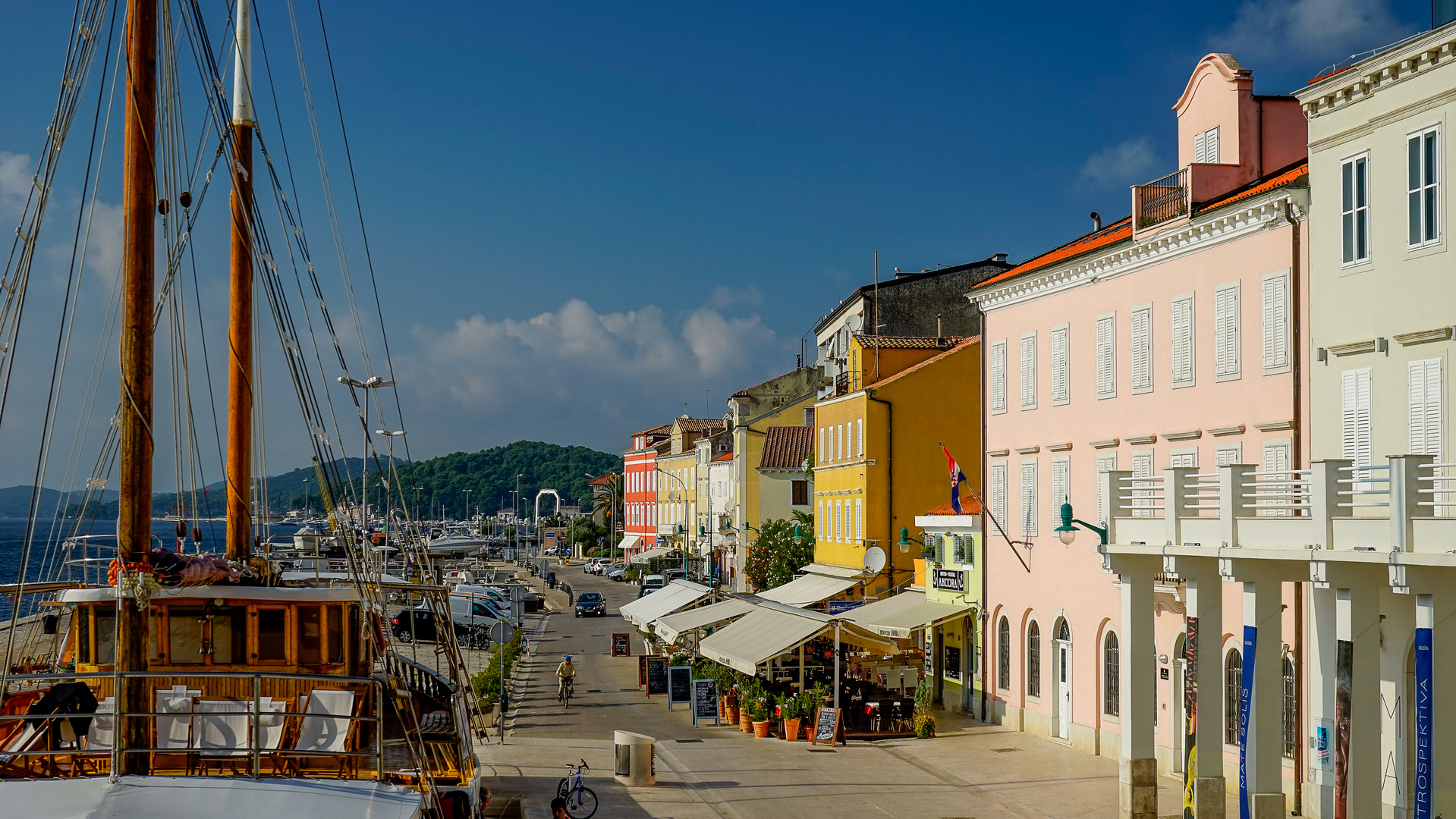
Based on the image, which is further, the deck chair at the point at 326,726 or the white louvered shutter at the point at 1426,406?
the white louvered shutter at the point at 1426,406

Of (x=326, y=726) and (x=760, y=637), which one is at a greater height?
(x=326, y=726)

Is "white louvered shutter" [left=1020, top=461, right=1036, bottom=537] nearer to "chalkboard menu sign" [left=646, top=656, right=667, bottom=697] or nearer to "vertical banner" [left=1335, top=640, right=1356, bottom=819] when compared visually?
"chalkboard menu sign" [left=646, top=656, right=667, bottom=697]

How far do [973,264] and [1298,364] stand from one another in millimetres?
31397

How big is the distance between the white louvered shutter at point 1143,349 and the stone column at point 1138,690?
5.93 metres

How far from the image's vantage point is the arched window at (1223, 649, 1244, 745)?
940 inches

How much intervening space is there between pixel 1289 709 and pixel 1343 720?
20.0 ft

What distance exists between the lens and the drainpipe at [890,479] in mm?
42750

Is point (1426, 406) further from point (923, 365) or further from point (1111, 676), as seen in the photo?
point (923, 365)

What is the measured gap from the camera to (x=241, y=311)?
2281cm

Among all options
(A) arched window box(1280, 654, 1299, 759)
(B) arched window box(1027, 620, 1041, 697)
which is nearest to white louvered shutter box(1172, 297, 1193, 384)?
(A) arched window box(1280, 654, 1299, 759)

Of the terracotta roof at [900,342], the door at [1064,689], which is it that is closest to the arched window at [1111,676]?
the door at [1064,689]

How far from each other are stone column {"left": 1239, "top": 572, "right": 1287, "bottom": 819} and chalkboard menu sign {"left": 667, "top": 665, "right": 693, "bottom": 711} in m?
18.3

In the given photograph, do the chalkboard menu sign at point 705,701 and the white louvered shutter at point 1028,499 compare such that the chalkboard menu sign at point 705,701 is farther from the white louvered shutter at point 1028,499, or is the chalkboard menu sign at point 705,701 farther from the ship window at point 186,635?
the ship window at point 186,635

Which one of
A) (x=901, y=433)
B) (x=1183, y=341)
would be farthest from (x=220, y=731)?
(x=901, y=433)
